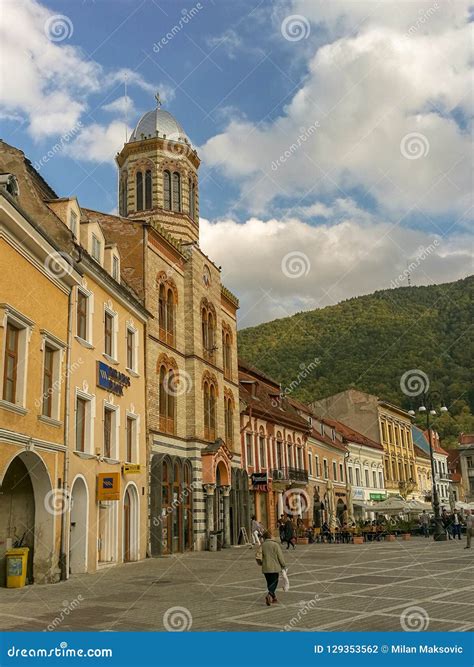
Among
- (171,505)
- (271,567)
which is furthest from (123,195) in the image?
(271,567)

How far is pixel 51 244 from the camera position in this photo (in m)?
18.4

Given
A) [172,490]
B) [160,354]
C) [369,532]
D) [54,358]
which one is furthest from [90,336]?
[369,532]

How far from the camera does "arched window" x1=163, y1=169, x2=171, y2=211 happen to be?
38.0 meters

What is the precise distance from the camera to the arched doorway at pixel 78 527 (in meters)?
20.2

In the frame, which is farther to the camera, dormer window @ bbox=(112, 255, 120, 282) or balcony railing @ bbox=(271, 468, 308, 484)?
balcony railing @ bbox=(271, 468, 308, 484)

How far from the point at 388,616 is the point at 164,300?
22.0 m

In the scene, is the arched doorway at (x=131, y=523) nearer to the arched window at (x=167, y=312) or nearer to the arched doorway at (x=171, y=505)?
the arched doorway at (x=171, y=505)

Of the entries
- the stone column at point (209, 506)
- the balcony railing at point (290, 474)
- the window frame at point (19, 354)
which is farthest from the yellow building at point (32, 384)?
the balcony railing at point (290, 474)

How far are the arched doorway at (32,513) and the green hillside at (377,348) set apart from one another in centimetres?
4390

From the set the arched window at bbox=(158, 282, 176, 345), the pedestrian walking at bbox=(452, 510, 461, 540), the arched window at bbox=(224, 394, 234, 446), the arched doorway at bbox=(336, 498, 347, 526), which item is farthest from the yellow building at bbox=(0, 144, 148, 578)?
the arched doorway at bbox=(336, 498, 347, 526)

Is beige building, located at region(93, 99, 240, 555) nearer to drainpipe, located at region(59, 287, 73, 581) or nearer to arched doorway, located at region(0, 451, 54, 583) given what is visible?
drainpipe, located at region(59, 287, 73, 581)

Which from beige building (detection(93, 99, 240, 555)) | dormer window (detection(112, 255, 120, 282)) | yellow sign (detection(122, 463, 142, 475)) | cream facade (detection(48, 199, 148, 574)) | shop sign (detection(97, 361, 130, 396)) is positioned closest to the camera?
cream facade (detection(48, 199, 148, 574))

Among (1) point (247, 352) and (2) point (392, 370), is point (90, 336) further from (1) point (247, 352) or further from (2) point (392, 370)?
(2) point (392, 370)

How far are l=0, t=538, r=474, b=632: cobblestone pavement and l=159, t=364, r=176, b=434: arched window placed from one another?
8429mm
